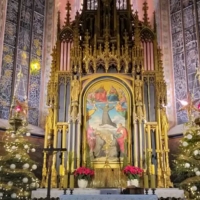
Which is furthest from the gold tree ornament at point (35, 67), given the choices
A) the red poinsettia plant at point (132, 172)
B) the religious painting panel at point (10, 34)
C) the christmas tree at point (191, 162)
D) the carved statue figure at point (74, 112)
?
the christmas tree at point (191, 162)

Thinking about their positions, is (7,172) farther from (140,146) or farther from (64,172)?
(140,146)

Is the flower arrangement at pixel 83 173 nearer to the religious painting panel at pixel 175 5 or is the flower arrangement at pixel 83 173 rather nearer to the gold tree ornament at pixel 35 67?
the gold tree ornament at pixel 35 67

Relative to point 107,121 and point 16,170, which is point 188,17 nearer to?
point 107,121

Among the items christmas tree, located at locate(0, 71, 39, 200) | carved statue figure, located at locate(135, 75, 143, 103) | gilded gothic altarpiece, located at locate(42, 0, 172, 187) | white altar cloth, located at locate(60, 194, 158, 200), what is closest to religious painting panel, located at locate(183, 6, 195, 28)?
gilded gothic altarpiece, located at locate(42, 0, 172, 187)

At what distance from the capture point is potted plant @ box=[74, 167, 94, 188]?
12328 mm

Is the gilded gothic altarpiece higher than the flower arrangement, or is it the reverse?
the gilded gothic altarpiece

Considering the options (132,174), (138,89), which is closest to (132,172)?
(132,174)

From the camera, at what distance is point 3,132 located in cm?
1402

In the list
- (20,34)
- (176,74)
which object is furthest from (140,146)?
(20,34)

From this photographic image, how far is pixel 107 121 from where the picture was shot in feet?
46.3

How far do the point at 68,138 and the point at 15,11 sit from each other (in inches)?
290

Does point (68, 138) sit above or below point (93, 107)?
below

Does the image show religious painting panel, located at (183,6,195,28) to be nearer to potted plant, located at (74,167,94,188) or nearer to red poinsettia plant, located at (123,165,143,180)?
red poinsettia plant, located at (123,165,143,180)

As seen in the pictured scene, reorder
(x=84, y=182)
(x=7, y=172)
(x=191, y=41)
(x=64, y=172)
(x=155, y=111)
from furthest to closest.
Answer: (x=191, y=41), (x=155, y=111), (x=64, y=172), (x=84, y=182), (x=7, y=172)
